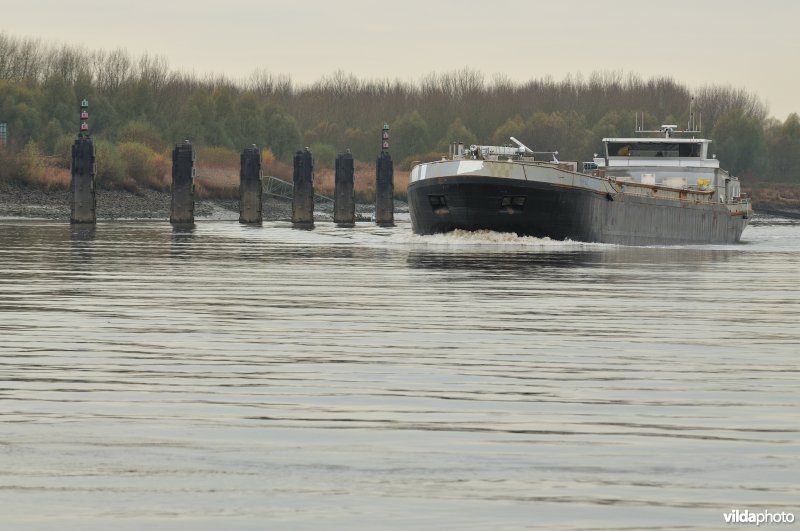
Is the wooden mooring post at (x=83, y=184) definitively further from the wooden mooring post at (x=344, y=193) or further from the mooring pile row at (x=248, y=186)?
the wooden mooring post at (x=344, y=193)

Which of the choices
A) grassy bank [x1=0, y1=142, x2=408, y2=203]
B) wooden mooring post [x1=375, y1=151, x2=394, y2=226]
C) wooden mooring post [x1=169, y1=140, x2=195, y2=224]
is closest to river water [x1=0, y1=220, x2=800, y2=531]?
wooden mooring post [x1=169, y1=140, x2=195, y2=224]

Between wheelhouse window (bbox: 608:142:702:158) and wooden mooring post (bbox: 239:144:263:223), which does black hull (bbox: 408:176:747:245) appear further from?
wooden mooring post (bbox: 239:144:263:223)

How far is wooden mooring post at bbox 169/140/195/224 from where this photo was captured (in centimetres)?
7494

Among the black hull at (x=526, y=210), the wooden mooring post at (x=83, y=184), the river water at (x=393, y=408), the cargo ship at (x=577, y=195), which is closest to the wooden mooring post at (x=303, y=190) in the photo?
the wooden mooring post at (x=83, y=184)

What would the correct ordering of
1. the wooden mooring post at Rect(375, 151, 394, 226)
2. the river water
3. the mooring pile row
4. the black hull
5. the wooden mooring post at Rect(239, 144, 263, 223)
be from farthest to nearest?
the wooden mooring post at Rect(375, 151, 394, 226) < the wooden mooring post at Rect(239, 144, 263, 223) < the mooring pile row < the black hull < the river water

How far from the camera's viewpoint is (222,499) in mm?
8453

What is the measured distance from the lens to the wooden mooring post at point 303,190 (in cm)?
8344

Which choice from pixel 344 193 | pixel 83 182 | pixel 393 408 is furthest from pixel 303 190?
pixel 393 408

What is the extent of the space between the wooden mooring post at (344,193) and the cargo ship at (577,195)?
21.6 meters

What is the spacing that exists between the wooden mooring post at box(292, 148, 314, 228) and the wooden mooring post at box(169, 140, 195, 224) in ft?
28.4

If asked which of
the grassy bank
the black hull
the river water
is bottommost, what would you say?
the river water

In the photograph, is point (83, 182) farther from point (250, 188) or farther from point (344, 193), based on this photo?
point (344, 193)

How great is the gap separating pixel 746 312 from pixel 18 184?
77587mm

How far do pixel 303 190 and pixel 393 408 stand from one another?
239ft
